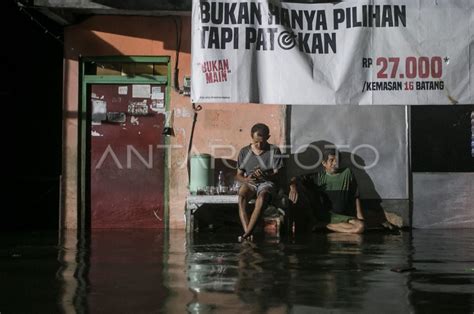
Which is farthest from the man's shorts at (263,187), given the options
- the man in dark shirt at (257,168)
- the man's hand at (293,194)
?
the man's hand at (293,194)

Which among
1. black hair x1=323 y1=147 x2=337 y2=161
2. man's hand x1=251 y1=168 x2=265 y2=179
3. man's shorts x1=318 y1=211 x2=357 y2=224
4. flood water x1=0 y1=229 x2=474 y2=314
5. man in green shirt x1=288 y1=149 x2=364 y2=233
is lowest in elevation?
flood water x1=0 y1=229 x2=474 y2=314

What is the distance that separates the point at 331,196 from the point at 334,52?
267 centimetres

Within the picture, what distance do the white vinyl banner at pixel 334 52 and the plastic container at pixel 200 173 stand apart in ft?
7.57

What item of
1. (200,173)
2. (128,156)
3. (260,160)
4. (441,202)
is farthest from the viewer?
(128,156)

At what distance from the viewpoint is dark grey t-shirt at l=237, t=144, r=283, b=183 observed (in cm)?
948

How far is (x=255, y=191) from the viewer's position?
9.33m

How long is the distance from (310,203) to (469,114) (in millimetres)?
3000

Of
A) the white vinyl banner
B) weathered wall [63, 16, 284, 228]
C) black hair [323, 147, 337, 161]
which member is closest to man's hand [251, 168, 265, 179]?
weathered wall [63, 16, 284, 228]

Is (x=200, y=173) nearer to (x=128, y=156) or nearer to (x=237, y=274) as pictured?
(x=128, y=156)

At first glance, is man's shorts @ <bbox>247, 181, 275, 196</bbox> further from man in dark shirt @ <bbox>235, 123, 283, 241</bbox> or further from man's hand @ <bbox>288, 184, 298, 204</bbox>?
man's hand @ <bbox>288, 184, 298, 204</bbox>

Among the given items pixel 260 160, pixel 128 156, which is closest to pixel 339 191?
pixel 260 160

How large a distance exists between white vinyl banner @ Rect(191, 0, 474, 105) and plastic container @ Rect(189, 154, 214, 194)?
90.8 inches

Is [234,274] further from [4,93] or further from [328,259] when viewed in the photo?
[4,93]

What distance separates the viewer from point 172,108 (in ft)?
34.0
